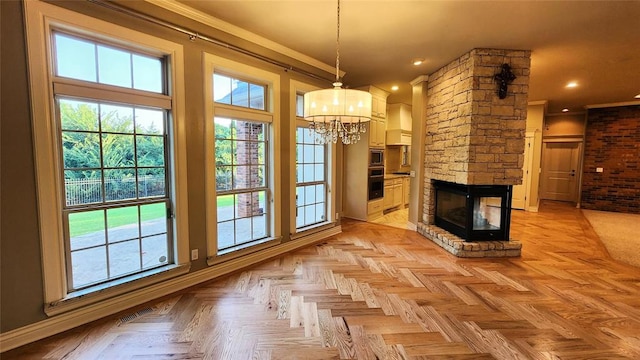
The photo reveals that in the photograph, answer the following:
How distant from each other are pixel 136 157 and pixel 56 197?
2.18 feet

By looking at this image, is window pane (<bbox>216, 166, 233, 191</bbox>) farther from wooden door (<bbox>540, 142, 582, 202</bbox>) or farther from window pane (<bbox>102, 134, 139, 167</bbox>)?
wooden door (<bbox>540, 142, 582, 202</bbox>)

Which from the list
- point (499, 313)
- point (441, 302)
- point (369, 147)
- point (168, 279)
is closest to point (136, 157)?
point (168, 279)

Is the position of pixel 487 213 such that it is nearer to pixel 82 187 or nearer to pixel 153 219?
pixel 153 219

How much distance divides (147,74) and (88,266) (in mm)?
1779

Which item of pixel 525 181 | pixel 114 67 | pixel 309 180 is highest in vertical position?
pixel 114 67

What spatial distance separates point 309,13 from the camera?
2.86 meters

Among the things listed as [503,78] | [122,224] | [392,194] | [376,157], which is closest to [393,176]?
[392,194]

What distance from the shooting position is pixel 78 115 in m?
2.29

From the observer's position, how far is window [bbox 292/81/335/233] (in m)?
4.27

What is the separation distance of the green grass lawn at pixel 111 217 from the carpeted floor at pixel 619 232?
19.2 feet

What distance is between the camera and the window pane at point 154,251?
2730 millimetres

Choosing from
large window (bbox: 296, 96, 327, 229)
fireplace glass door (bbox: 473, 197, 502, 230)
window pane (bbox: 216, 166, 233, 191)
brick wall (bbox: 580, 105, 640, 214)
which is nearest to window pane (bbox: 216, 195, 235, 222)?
window pane (bbox: 216, 166, 233, 191)

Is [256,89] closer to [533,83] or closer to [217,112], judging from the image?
[217,112]

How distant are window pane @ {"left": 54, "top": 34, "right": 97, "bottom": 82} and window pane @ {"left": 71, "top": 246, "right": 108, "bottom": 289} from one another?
4.69 ft
